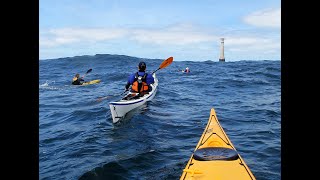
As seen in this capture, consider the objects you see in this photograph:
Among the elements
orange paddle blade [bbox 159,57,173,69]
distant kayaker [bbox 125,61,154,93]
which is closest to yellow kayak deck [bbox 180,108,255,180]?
distant kayaker [bbox 125,61,154,93]

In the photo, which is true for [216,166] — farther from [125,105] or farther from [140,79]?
[140,79]

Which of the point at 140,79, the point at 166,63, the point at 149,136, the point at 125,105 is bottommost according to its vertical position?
the point at 149,136

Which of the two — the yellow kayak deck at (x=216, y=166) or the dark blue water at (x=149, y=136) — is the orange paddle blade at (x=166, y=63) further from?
the yellow kayak deck at (x=216, y=166)

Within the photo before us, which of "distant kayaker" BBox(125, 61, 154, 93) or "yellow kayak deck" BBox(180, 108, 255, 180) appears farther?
"distant kayaker" BBox(125, 61, 154, 93)

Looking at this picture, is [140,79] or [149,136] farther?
[140,79]

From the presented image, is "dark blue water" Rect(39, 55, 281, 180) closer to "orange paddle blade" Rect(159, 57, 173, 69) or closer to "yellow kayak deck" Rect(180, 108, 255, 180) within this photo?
"yellow kayak deck" Rect(180, 108, 255, 180)

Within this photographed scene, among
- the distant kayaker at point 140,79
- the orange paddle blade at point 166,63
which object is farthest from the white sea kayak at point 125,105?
the orange paddle blade at point 166,63

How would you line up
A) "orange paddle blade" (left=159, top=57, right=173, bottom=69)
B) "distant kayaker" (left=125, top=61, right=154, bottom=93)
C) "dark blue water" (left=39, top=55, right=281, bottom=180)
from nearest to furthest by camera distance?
"dark blue water" (left=39, top=55, right=281, bottom=180), "distant kayaker" (left=125, top=61, right=154, bottom=93), "orange paddle blade" (left=159, top=57, right=173, bottom=69)

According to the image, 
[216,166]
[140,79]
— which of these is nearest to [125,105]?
[140,79]

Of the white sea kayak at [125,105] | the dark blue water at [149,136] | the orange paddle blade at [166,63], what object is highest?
the orange paddle blade at [166,63]
